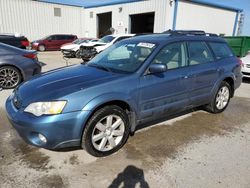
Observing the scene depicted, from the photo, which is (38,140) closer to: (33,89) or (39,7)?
(33,89)

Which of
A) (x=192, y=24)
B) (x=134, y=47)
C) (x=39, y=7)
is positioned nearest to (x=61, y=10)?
(x=39, y=7)

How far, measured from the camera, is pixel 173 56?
12.4ft

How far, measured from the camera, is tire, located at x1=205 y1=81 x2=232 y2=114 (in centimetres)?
474

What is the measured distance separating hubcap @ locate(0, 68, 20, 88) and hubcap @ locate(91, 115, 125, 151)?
14.5ft

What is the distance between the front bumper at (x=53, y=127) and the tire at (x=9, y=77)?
399cm

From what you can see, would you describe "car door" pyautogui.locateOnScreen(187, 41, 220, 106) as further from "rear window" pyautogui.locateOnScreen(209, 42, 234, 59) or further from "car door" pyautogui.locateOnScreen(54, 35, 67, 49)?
"car door" pyautogui.locateOnScreen(54, 35, 67, 49)

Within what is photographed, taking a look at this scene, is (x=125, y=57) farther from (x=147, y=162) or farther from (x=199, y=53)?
(x=147, y=162)

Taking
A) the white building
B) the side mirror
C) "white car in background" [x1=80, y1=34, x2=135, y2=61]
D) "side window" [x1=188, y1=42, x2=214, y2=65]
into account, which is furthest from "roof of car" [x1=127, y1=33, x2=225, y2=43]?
the white building

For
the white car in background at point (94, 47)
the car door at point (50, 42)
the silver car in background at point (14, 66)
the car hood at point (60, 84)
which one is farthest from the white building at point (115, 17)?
the car hood at point (60, 84)

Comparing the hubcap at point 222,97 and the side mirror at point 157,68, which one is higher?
the side mirror at point 157,68

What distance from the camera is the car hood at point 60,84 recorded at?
280 centimetres

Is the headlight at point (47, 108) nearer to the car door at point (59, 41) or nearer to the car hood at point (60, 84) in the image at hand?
the car hood at point (60, 84)

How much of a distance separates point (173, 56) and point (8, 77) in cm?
478

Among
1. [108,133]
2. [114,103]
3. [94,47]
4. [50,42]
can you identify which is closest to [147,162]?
[108,133]
